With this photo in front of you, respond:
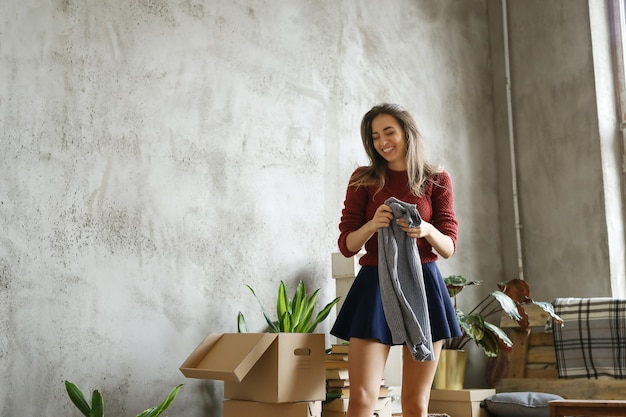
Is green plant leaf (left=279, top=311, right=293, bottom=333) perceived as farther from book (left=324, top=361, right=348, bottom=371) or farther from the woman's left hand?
the woman's left hand

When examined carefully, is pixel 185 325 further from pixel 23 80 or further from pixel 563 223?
pixel 563 223

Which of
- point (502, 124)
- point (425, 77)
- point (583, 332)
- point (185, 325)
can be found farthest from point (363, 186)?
point (502, 124)

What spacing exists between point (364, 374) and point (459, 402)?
186cm

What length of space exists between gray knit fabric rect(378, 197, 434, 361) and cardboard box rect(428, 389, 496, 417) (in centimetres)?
179

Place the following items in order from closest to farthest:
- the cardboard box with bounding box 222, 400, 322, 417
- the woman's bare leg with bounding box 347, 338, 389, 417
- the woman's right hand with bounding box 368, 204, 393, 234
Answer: the woman's bare leg with bounding box 347, 338, 389, 417
the woman's right hand with bounding box 368, 204, 393, 234
the cardboard box with bounding box 222, 400, 322, 417

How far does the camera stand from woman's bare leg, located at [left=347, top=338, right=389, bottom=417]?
186 cm

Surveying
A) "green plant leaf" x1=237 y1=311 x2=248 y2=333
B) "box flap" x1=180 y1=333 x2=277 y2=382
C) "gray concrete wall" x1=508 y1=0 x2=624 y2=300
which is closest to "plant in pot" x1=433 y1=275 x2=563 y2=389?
"gray concrete wall" x1=508 y1=0 x2=624 y2=300

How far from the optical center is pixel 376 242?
Result: 2.09m

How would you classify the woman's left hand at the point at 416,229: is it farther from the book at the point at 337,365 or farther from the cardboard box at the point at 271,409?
the book at the point at 337,365

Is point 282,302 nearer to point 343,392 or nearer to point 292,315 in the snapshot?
point 292,315

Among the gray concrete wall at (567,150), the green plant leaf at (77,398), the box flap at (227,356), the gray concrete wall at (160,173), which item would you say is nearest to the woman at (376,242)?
the box flap at (227,356)

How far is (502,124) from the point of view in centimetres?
472

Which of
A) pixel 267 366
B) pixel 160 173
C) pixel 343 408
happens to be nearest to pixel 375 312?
pixel 267 366

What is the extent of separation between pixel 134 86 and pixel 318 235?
4.00 feet
